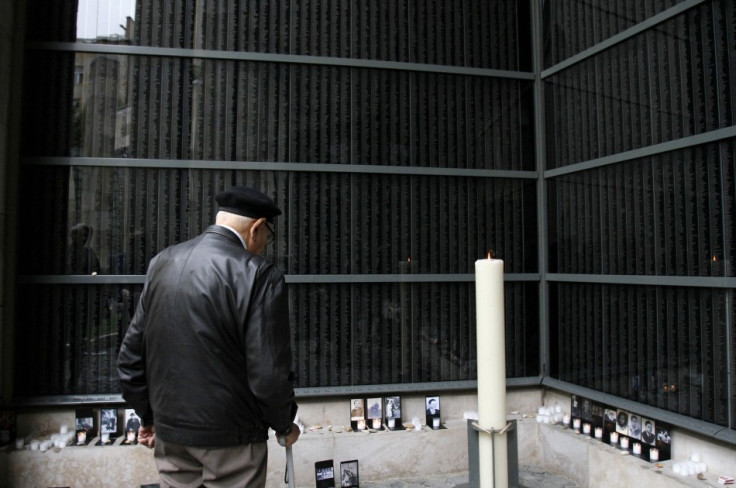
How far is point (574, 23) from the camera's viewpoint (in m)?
3.35

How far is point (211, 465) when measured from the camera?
5.55 feet

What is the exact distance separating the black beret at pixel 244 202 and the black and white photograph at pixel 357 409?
70.4 inches

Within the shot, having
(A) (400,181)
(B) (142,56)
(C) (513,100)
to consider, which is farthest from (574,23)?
(B) (142,56)

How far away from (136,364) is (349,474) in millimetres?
1652

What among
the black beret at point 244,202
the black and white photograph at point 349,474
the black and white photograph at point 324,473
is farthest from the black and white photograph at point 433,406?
the black beret at point 244,202

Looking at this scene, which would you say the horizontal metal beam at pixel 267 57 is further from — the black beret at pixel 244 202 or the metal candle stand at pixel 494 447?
the metal candle stand at pixel 494 447

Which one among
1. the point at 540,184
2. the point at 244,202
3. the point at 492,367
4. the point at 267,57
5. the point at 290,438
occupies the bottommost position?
the point at 290,438

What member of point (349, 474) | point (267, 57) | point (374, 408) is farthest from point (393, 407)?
point (267, 57)

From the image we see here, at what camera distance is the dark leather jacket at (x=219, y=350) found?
165 centimetres

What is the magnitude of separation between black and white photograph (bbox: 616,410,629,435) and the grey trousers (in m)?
2.09

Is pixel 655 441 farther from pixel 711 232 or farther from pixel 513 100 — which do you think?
pixel 513 100

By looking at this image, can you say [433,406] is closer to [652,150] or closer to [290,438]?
[290,438]

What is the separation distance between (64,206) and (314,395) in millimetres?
1869

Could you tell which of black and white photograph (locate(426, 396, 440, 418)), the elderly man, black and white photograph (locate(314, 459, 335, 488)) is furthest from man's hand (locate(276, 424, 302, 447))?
black and white photograph (locate(426, 396, 440, 418))
